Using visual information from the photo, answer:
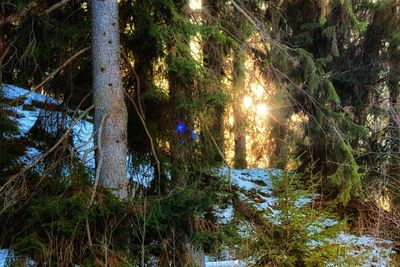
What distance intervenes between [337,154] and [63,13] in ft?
15.6

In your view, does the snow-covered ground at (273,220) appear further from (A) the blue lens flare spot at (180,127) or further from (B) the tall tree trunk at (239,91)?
(A) the blue lens flare spot at (180,127)

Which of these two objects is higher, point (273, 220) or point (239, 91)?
point (239, 91)

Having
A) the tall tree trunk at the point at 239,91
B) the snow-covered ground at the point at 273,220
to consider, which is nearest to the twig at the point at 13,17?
the tall tree trunk at the point at 239,91

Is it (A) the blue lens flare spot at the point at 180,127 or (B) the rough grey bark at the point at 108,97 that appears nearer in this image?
(B) the rough grey bark at the point at 108,97

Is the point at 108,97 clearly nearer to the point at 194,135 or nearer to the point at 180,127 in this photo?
the point at 180,127

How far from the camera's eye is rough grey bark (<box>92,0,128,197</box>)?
4.25 m

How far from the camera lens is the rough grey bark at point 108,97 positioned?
4250 millimetres

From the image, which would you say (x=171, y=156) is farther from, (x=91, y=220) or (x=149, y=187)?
(x=91, y=220)

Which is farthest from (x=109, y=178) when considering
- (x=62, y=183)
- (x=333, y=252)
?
(x=333, y=252)

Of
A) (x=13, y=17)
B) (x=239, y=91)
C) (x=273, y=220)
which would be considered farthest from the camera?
(x=239, y=91)

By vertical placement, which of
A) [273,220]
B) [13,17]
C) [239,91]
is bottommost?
[273,220]

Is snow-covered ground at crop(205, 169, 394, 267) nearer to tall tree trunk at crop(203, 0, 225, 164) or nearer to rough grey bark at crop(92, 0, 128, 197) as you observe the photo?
tall tree trunk at crop(203, 0, 225, 164)

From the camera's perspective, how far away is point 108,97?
4289 millimetres

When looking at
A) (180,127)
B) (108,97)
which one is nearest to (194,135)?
(180,127)
